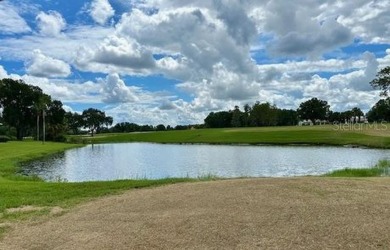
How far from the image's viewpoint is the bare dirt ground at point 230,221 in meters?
8.54

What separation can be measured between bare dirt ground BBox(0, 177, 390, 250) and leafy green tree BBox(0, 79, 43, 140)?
332 ft

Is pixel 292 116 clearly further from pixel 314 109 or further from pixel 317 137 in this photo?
pixel 317 137

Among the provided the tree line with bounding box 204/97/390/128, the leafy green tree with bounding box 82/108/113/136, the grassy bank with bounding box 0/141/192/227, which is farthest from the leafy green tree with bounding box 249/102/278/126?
the grassy bank with bounding box 0/141/192/227

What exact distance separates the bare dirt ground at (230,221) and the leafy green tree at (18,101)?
101 meters

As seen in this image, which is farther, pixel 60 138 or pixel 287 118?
pixel 287 118

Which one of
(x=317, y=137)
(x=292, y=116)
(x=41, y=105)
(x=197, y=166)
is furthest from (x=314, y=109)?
(x=197, y=166)

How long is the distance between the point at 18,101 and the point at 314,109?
101m

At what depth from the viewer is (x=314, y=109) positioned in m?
161

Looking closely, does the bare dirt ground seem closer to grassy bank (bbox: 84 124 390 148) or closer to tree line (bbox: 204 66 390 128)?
grassy bank (bbox: 84 124 390 148)

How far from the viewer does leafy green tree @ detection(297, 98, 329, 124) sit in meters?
161

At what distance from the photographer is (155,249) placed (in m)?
8.38

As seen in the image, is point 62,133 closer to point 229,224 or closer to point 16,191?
point 16,191

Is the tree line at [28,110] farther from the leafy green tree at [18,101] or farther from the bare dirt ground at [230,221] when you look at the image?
Result: the bare dirt ground at [230,221]

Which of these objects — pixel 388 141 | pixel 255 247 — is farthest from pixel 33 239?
pixel 388 141
